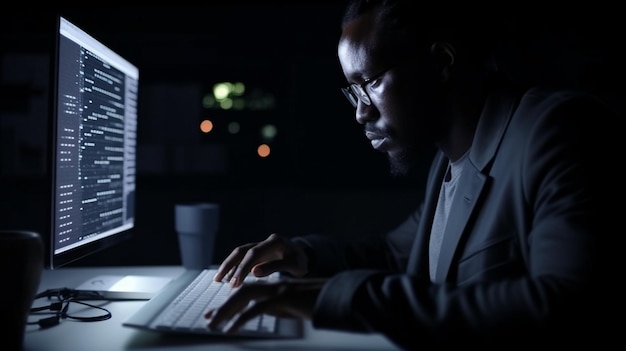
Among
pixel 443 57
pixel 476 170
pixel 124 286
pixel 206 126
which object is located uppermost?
pixel 443 57

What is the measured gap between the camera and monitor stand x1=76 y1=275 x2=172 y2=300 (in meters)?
1.04

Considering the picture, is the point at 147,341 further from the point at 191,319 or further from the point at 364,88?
the point at 364,88

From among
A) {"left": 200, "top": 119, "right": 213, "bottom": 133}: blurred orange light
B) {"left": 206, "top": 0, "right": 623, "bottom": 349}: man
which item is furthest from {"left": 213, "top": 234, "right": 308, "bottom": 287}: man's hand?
{"left": 200, "top": 119, "right": 213, "bottom": 133}: blurred orange light

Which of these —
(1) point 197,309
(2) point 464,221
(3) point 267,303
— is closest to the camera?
(3) point 267,303

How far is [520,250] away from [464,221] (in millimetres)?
115

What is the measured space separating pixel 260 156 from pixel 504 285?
1.05m

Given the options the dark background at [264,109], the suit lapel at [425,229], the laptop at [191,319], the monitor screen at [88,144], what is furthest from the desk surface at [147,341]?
the dark background at [264,109]

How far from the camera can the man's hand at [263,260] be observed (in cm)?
103

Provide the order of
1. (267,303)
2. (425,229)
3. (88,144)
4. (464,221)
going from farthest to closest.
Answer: (425,229) → (88,144) → (464,221) → (267,303)

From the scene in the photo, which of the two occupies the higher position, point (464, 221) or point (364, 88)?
point (364, 88)

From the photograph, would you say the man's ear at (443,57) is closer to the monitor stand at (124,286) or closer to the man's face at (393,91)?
the man's face at (393,91)

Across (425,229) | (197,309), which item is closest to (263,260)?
(197,309)

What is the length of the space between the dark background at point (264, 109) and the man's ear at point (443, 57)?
0.63m

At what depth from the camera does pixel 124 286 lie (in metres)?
1.11
